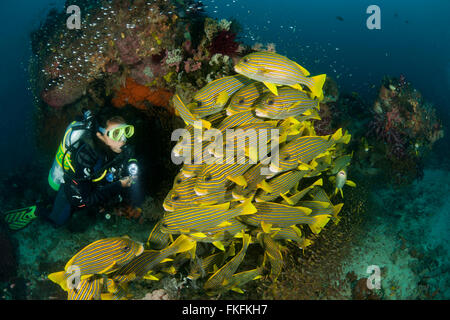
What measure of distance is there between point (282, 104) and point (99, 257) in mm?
2825

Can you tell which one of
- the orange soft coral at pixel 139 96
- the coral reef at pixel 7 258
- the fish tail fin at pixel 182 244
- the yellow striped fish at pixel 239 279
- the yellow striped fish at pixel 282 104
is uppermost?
the yellow striped fish at pixel 282 104

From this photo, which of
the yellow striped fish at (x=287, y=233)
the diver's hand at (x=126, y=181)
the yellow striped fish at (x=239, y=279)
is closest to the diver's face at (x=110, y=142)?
the diver's hand at (x=126, y=181)

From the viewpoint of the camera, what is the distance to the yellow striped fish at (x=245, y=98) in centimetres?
334

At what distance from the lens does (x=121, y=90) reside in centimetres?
648

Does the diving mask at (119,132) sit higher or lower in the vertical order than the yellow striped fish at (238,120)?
lower

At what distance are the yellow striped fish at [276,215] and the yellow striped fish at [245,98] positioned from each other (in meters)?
1.30

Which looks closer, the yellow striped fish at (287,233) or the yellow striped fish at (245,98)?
the yellow striped fish at (245,98)

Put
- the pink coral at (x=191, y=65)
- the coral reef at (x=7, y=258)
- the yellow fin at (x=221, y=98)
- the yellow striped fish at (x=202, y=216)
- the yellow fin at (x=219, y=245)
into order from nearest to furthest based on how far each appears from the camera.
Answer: the yellow striped fish at (x=202, y=216) < the yellow fin at (x=221, y=98) < the yellow fin at (x=219, y=245) < the pink coral at (x=191, y=65) < the coral reef at (x=7, y=258)

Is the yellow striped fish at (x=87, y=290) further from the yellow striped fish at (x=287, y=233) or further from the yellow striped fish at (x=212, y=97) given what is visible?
the yellow striped fish at (x=212, y=97)

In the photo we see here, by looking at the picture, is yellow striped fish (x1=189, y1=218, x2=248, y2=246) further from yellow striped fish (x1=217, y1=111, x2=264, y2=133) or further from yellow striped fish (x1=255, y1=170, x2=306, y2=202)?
yellow striped fish (x1=217, y1=111, x2=264, y2=133)

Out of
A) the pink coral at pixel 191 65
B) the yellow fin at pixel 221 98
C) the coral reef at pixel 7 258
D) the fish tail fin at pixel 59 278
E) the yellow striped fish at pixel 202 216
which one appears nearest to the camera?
the fish tail fin at pixel 59 278

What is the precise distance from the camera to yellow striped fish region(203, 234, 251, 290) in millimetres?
3334

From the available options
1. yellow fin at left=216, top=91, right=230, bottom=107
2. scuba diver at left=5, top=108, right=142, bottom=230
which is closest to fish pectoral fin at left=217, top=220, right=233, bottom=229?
yellow fin at left=216, top=91, right=230, bottom=107

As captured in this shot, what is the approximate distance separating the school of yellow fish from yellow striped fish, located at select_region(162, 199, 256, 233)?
1cm
